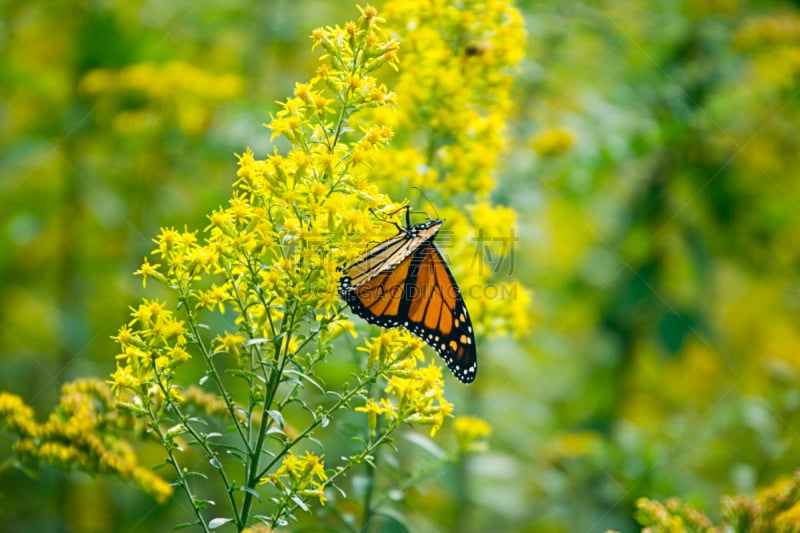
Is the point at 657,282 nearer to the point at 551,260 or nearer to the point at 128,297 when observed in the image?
the point at 551,260

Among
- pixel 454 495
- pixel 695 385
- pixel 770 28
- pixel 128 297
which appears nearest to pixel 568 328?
pixel 695 385

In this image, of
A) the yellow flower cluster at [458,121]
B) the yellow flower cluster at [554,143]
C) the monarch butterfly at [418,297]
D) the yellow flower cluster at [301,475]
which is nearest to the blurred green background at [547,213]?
the yellow flower cluster at [554,143]

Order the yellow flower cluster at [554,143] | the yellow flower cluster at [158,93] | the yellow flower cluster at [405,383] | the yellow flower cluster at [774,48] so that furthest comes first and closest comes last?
the yellow flower cluster at [774,48]
the yellow flower cluster at [158,93]
the yellow flower cluster at [554,143]
the yellow flower cluster at [405,383]

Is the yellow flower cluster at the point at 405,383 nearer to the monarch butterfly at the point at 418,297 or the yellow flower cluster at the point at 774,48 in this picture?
the monarch butterfly at the point at 418,297

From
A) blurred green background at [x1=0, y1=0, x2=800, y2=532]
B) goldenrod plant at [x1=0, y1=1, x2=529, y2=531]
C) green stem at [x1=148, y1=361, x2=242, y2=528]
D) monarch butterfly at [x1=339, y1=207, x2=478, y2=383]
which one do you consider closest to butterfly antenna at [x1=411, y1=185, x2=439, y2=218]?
goldenrod plant at [x1=0, y1=1, x2=529, y2=531]

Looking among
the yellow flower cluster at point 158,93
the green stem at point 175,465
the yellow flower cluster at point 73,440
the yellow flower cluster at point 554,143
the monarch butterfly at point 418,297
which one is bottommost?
the green stem at point 175,465

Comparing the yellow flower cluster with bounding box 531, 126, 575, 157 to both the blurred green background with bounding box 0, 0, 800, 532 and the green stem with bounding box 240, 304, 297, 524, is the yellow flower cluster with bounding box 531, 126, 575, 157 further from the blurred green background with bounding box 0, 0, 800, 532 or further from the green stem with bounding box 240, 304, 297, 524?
the green stem with bounding box 240, 304, 297, 524
